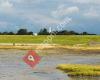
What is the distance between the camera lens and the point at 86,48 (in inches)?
3627

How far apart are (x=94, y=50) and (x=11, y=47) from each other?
16.2m

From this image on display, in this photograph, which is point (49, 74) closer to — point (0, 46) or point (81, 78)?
point (81, 78)

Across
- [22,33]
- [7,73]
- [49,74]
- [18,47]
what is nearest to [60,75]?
[49,74]

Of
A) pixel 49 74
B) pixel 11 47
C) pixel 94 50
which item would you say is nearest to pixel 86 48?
pixel 94 50

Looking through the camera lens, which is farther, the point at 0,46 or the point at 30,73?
the point at 0,46

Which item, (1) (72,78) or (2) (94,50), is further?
(2) (94,50)

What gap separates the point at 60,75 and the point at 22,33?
99122 millimetres

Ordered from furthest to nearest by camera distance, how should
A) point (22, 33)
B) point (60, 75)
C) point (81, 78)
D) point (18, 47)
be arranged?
point (22, 33) < point (18, 47) < point (60, 75) < point (81, 78)

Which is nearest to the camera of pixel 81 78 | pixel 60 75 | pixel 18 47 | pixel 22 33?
pixel 81 78

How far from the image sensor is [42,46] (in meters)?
93.3

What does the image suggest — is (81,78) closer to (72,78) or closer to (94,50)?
(72,78)

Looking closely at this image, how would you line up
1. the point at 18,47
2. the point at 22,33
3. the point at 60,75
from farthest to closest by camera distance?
the point at 22,33 < the point at 18,47 < the point at 60,75

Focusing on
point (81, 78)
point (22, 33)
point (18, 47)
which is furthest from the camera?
point (22, 33)

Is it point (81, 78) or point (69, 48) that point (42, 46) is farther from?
point (81, 78)
